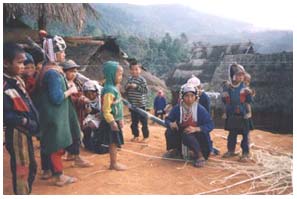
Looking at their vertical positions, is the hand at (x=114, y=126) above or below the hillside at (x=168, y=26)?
below

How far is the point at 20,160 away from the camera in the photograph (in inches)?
160

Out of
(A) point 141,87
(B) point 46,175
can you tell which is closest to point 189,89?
(A) point 141,87

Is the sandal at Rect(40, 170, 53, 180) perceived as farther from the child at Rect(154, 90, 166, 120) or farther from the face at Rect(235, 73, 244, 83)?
the child at Rect(154, 90, 166, 120)

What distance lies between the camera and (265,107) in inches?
390

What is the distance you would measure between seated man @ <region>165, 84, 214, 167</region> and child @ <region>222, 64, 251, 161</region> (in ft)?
1.27

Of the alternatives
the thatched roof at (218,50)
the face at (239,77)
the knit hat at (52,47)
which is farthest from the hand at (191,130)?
the thatched roof at (218,50)

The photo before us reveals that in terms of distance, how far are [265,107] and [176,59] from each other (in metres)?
2.82

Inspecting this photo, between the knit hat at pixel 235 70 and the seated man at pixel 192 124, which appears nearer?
the seated man at pixel 192 124

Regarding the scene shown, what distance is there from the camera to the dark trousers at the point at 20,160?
4.06 metres

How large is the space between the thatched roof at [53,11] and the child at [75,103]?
2537mm

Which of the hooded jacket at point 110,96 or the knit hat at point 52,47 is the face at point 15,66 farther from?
the hooded jacket at point 110,96

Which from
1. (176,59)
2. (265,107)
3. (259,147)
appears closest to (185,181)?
(259,147)

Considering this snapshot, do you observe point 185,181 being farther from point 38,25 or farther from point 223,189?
point 38,25

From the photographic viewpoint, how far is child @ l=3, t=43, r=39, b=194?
Answer: 159 inches
